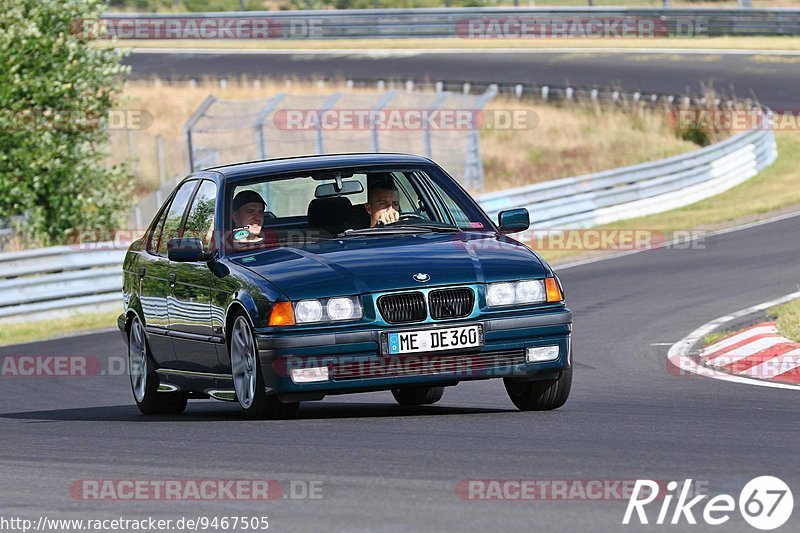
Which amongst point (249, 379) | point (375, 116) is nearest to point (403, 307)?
point (249, 379)

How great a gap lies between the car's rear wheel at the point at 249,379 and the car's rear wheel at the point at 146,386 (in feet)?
4.94

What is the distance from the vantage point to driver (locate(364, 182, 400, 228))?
32.0ft

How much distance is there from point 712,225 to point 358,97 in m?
9.34

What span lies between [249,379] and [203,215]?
5.41 feet

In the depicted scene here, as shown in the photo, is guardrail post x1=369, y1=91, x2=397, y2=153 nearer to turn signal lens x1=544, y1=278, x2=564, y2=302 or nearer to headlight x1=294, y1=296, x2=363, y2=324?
turn signal lens x1=544, y1=278, x2=564, y2=302

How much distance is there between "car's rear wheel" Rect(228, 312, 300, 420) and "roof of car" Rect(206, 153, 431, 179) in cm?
120

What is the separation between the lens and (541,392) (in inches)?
358

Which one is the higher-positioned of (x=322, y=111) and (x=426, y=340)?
(x=426, y=340)

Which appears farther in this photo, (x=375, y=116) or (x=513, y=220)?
(x=375, y=116)

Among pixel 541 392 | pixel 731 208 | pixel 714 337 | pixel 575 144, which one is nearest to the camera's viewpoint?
pixel 541 392

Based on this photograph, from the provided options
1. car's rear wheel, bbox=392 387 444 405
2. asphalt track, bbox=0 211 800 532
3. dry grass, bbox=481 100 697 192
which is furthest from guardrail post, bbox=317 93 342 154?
car's rear wheel, bbox=392 387 444 405

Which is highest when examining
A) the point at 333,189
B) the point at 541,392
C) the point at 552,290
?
the point at 333,189

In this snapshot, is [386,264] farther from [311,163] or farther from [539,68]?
[539,68]

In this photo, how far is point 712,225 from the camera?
988 inches
